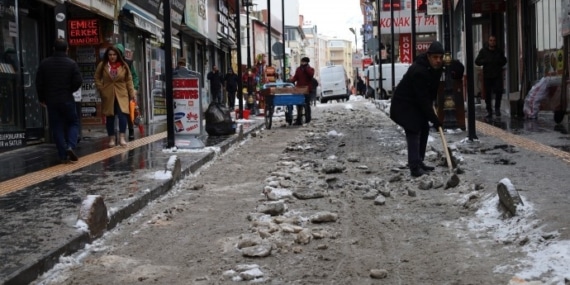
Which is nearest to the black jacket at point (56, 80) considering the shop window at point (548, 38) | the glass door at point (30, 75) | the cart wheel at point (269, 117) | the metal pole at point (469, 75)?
the glass door at point (30, 75)

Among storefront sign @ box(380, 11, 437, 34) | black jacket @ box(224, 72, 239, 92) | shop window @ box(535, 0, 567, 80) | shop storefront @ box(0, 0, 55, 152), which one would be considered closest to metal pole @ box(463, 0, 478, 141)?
shop window @ box(535, 0, 567, 80)

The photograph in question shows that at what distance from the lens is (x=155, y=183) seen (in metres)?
8.31

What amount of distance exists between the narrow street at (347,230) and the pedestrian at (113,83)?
3063 millimetres

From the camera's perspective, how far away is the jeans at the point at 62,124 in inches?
406

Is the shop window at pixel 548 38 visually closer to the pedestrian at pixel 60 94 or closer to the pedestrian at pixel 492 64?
the pedestrian at pixel 492 64

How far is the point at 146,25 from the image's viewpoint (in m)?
20.0

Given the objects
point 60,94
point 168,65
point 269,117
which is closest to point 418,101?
point 168,65

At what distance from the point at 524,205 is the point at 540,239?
93cm

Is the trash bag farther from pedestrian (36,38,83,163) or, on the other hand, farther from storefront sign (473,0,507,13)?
storefront sign (473,0,507,13)

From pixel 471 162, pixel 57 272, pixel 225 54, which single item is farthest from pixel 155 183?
pixel 225 54

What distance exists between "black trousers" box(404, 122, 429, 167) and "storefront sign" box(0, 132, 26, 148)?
679cm

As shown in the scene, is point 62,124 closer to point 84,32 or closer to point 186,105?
point 186,105

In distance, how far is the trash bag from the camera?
607 inches

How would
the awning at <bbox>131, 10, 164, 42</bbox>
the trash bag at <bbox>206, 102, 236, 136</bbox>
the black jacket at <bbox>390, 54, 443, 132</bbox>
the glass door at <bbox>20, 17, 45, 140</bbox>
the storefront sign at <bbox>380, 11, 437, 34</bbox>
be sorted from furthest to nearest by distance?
the storefront sign at <bbox>380, 11, 437, 34</bbox>
the awning at <bbox>131, 10, 164, 42</bbox>
the trash bag at <bbox>206, 102, 236, 136</bbox>
the glass door at <bbox>20, 17, 45, 140</bbox>
the black jacket at <bbox>390, 54, 443, 132</bbox>
